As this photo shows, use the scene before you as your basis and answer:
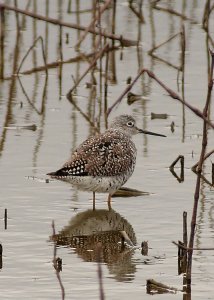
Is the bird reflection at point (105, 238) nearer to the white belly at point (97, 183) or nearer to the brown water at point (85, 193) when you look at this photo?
the brown water at point (85, 193)

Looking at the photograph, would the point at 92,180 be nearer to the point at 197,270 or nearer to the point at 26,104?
the point at 197,270

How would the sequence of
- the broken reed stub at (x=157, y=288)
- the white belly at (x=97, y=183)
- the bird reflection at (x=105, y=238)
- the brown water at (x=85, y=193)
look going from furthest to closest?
the white belly at (x=97, y=183), the bird reflection at (x=105, y=238), the brown water at (x=85, y=193), the broken reed stub at (x=157, y=288)

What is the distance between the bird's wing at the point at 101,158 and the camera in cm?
867

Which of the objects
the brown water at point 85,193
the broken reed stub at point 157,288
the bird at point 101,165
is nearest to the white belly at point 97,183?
the bird at point 101,165

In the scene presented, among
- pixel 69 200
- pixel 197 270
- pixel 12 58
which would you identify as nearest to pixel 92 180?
pixel 69 200

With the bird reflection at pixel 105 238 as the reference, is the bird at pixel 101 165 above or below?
above

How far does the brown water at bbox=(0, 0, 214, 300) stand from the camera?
696 cm

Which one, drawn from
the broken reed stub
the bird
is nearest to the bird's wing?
the bird

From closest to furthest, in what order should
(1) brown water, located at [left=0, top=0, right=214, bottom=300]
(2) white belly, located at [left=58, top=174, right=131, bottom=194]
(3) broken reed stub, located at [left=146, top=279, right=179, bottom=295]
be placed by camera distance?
(3) broken reed stub, located at [left=146, top=279, right=179, bottom=295] < (1) brown water, located at [left=0, top=0, right=214, bottom=300] < (2) white belly, located at [left=58, top=174, right=131, bottom=194]

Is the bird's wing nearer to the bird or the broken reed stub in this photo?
the bird

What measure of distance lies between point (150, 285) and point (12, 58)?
7209 millimetres

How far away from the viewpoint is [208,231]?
786cm

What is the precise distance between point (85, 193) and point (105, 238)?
4.25ft

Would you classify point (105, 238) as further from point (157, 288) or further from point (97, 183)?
point (157, 288)
